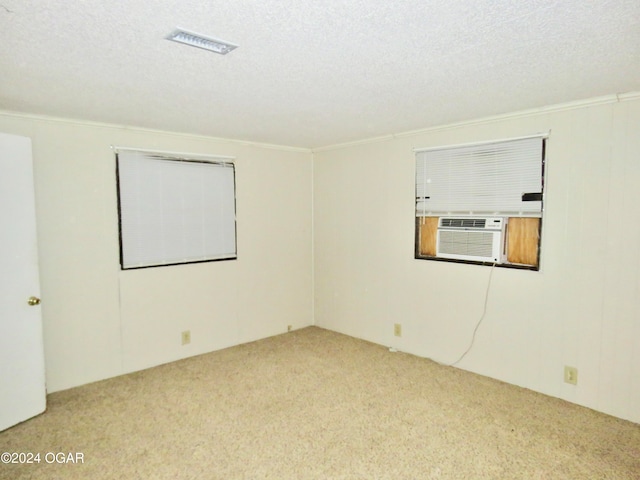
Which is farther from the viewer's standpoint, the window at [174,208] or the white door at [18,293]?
the window at [174,208]

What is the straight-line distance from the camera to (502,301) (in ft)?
10.8

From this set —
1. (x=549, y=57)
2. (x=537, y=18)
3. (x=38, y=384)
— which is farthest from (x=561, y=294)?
(x=38, y=384)

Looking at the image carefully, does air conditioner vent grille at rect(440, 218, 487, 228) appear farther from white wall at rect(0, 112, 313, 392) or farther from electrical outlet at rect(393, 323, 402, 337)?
white wall at rect(0, 112, 313, 392)

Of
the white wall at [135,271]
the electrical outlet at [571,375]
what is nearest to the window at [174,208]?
the white wall at [135,271]

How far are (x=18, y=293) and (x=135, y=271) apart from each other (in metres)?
0.96

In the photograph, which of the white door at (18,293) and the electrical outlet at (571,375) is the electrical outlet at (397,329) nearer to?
the electrical outlet at (571,375)

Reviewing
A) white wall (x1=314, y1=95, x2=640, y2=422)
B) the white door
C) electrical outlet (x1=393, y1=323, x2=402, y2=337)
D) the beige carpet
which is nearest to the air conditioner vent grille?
white wall (x1=314, y1=95, x2=640, y2=422)

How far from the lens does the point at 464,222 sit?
3.47 metres

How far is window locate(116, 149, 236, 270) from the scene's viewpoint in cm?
350

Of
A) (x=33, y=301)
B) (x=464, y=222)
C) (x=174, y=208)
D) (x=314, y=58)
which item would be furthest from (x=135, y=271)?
(x=464, y=222)

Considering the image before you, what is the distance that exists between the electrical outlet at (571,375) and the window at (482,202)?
811 millimetres

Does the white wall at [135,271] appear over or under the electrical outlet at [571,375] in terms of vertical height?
over

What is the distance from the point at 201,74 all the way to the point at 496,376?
331 centimetres

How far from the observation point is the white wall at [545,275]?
267 centimetres
